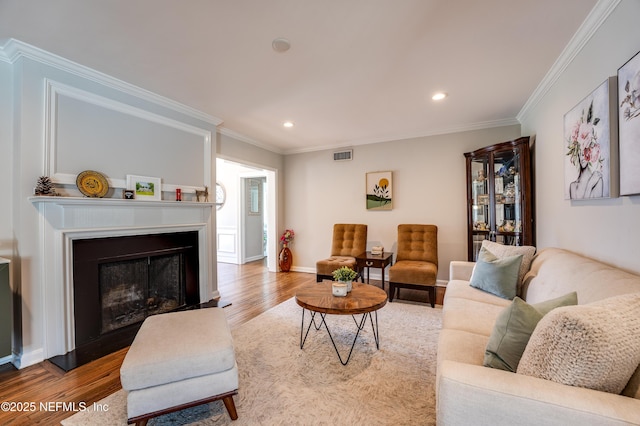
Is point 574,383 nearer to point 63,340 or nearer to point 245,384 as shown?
point 245,384

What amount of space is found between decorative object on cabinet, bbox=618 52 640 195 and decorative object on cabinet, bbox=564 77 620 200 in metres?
0.07

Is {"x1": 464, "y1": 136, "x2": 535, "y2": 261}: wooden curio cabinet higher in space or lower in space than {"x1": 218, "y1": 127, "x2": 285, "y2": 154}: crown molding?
lower

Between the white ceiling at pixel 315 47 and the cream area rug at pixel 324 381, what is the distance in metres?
2.52

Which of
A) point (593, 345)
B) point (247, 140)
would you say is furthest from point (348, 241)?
point (593, 345)

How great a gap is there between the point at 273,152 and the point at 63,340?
4.03 meters

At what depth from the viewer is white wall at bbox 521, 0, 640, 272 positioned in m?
1.54

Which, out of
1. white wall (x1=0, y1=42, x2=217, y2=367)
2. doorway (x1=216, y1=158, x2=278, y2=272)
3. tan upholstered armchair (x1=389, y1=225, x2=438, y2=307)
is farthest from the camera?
doorway (x1=216, y1=158, x2=278, y2=272)

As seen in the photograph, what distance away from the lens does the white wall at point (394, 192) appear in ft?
13.7

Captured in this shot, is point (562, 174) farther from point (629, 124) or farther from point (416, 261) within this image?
point (416, 261)

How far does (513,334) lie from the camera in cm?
113

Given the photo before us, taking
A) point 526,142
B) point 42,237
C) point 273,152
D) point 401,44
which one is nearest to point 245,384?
point 42,237

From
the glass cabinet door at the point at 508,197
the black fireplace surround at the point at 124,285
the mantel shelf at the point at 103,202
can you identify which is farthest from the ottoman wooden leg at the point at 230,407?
the glass cabinet door at the point at 508,197

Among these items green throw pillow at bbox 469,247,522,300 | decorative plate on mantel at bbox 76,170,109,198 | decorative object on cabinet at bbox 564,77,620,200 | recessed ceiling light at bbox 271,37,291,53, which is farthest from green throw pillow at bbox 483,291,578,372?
decorative plate on mantel at bbox 76,170,109,198

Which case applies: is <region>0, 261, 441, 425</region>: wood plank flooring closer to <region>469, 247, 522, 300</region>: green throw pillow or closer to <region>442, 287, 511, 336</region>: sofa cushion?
<region>442, 287, 511, 336</region>: sofa cushion
